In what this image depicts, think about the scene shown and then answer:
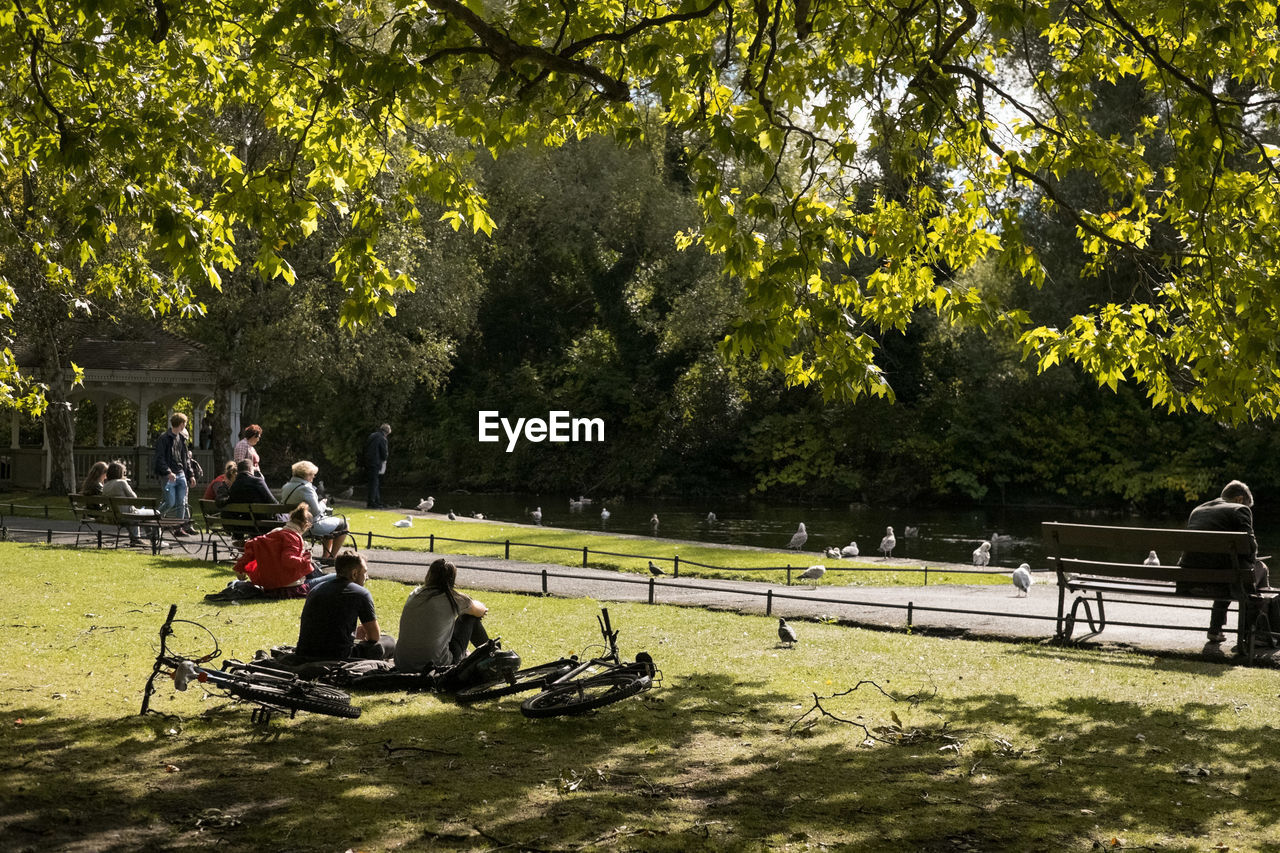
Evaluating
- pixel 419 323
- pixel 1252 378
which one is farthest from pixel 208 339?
pixel 1252 378

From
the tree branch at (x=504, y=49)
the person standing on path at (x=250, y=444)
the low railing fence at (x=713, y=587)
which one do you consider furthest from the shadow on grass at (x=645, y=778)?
the person standing on path at (x=250, y=444)

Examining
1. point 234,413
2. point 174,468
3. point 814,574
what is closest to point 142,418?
point 234,413

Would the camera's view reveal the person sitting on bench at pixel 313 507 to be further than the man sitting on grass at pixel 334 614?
Yes

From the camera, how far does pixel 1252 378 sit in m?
8.80

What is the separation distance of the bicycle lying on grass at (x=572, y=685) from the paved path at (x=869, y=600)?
491cm

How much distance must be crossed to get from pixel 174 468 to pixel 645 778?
16.1 meters

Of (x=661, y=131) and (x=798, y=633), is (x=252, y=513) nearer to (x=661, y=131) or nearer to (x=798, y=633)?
(x=798, y=633)

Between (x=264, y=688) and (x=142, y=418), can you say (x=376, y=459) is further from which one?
(x=264, y=688)

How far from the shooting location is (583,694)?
24.1ft

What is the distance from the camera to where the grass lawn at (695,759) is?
528 centimetres

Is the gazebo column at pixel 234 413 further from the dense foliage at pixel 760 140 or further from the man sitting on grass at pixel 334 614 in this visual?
the man sitting on grass at pixel 334 614

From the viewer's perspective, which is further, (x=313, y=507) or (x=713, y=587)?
(x=313, y=507)

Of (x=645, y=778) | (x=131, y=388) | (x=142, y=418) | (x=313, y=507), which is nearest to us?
(x=645, y=778)

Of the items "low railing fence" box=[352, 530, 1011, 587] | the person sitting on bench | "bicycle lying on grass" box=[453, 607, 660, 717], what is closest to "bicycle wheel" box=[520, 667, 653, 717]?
"bicycle lying on grass" box=[453, 607, 660, 717]
